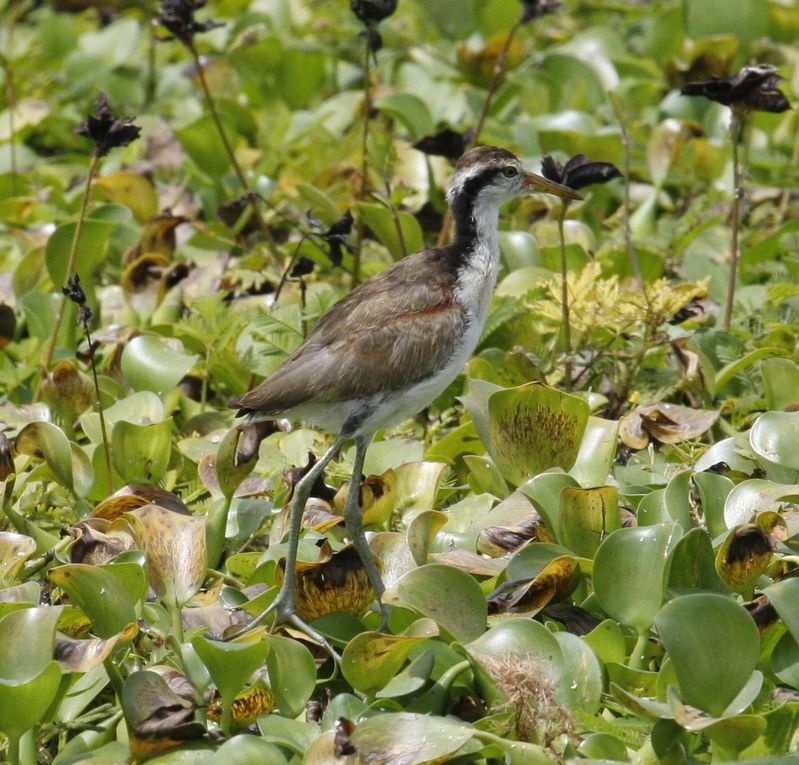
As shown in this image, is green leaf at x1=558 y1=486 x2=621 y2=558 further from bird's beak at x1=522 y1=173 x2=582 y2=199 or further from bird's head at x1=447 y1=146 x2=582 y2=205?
bird's beak at x1=522 y1=173 x2=582 y2=199

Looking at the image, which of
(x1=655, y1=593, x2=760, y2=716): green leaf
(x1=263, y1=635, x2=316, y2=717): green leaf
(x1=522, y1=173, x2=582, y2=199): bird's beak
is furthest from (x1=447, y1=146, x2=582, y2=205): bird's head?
(x1=655, y1=593, x2=760, y2=716): green leaf

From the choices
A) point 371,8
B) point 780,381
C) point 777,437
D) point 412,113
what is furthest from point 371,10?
point 777,437

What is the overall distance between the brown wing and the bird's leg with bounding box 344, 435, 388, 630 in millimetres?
299

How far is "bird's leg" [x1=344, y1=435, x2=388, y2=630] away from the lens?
15.6ft

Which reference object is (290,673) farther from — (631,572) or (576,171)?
(576,171)

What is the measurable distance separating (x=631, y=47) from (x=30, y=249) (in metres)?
4.98

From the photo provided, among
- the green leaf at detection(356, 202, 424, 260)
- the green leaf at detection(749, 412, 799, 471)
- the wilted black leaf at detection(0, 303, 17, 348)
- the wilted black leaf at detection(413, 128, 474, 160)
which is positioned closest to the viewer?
the green leaf at detection(749, 412, 799, 471)

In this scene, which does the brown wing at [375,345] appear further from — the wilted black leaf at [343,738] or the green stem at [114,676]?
the wilted black leaf at [343,738]

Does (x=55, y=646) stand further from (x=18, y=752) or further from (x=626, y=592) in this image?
(x=626, y=592)

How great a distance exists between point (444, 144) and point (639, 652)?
3.47m

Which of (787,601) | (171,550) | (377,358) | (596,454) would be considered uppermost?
(377,358)

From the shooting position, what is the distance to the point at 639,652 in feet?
14.3

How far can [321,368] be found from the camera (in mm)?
5125

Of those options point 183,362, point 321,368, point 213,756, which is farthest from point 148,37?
point 213,756
